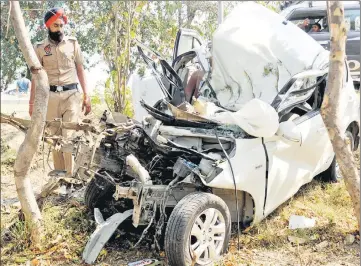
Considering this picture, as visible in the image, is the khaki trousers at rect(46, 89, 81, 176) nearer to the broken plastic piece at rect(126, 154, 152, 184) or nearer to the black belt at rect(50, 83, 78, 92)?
the black belt at rect(50, 83, 78, 92)

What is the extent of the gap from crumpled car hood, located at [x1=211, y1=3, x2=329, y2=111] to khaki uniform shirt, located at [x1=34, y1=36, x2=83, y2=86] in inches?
64.6

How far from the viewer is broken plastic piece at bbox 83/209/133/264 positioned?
3611 mm

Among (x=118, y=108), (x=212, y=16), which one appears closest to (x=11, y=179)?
(x=118, y=108)

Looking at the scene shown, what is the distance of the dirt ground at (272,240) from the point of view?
365cm

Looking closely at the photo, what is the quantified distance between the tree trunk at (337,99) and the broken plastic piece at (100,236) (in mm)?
1833

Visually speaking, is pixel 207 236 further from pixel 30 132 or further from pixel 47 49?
pixel 47 49

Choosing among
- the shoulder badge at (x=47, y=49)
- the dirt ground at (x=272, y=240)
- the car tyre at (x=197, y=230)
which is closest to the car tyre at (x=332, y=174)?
the dirt ground at (x=272, y=240)

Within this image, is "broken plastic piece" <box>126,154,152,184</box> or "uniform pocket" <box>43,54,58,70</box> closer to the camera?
"broken plastic piece" <box>126,154,152,184</box>

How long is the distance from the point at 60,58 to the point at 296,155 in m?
2.85

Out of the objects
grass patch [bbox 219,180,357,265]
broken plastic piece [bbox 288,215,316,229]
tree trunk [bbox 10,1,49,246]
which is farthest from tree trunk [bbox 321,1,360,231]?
tree trunk [bbox 10,1,49,246]

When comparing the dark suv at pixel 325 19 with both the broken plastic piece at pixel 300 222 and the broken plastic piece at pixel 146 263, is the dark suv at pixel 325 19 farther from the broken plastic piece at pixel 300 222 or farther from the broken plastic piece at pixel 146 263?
the broken plastic piece at pixel 146 263

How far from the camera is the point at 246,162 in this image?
12.2ft

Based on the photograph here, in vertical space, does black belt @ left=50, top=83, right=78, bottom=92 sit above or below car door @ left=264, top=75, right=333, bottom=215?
above

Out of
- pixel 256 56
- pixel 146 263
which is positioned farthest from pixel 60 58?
pixel 146 263
